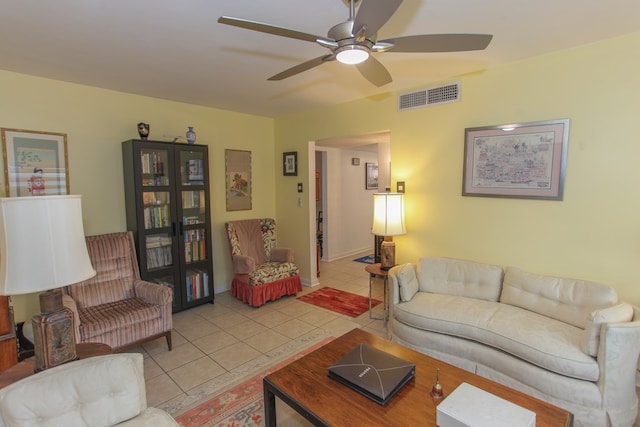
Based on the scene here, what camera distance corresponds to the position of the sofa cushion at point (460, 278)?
2766 mm

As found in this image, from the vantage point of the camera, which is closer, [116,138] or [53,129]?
[53,129]

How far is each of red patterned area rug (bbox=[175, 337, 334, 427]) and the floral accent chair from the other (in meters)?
1.53

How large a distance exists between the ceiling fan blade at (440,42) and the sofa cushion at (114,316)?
2736mm

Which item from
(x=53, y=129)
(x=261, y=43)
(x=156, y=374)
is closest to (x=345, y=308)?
(x=156, y=374)

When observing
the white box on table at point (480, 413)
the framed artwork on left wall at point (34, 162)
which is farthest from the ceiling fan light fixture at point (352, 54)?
the framed artwork on left wall at point (34, 162)

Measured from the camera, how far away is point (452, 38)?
1456 mm

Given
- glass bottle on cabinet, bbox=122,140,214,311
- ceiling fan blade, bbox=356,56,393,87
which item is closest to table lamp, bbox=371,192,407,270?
ceiling fan blade, bbox=356,56,393,87

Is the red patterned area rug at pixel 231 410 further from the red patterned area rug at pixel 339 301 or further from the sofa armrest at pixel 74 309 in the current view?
the red patterned area rug at pixel 339 301

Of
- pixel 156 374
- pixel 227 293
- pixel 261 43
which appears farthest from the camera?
pixel 227 293

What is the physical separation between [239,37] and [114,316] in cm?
237

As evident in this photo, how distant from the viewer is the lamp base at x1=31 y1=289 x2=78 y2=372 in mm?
1509

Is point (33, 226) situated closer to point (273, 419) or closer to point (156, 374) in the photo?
point (273, 419)

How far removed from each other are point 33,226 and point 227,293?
3213 mm

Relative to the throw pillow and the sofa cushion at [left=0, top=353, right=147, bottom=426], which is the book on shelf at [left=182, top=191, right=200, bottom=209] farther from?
the throw pillow
